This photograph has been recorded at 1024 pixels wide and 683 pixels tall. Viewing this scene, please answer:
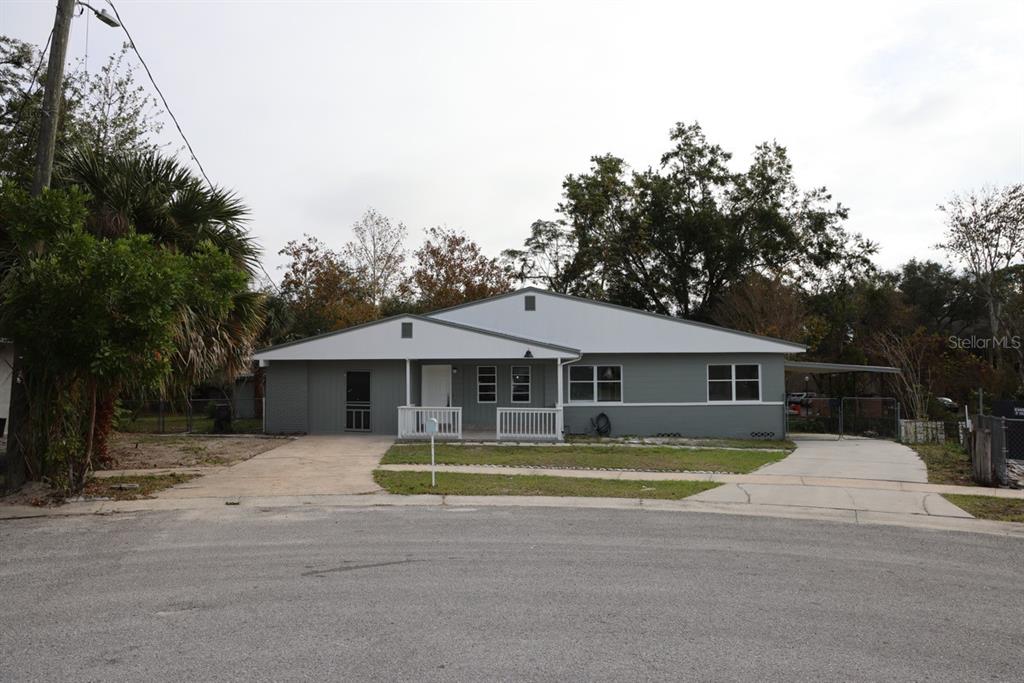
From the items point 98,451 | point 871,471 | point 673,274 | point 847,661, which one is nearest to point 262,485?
point 98,451

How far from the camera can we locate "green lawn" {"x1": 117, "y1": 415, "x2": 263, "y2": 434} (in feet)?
83.4

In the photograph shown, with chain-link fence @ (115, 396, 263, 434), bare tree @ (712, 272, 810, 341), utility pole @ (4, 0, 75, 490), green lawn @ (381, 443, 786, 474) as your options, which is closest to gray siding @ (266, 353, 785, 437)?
chain-link fence @ (115, 396, 263, 434)

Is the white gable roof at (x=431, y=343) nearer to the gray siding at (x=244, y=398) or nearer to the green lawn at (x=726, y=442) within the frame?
the green lawn at (x=726, y=442)

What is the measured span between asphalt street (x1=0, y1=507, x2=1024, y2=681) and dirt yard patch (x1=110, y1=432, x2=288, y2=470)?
5833 mm

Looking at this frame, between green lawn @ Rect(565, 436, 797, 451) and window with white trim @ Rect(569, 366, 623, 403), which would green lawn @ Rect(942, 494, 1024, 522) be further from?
window with white trim @ Rect(569, 366, 623, 403)

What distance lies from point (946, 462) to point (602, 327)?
412 inches

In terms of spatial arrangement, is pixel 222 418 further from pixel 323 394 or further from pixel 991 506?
pixel 991 506

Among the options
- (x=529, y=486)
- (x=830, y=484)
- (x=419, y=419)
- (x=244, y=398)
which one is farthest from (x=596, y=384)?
(x=244, y=398)

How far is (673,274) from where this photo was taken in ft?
141

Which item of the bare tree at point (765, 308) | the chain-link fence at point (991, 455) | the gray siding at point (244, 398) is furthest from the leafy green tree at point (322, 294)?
the chain-link fence at point (991, 455)

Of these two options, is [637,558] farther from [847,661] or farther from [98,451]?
[98,451]

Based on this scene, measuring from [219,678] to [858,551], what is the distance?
677 centimetres

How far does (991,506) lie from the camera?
11.8 metres

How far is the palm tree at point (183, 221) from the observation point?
44.5 feet
